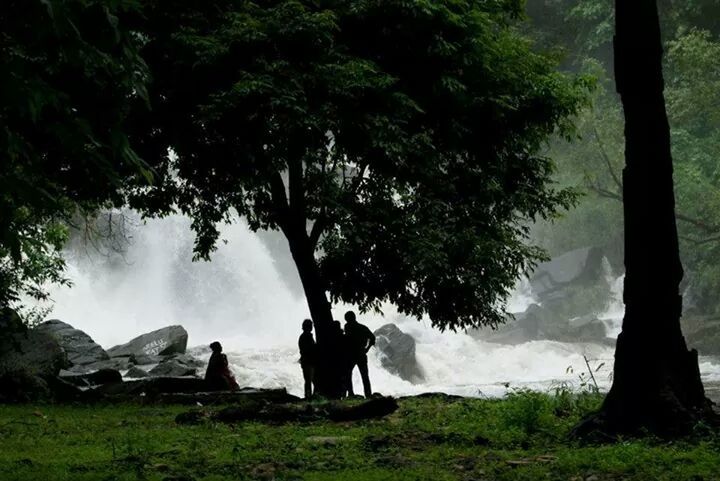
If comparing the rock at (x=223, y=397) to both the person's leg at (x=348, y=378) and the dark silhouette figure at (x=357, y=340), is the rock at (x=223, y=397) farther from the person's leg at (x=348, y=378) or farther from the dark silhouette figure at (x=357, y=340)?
the dark silhouette figure at (x=357, y=340)

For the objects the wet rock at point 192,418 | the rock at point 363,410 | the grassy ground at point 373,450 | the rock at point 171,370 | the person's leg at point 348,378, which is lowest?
the grassy ground at point 373,450

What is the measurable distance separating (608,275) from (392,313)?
12.6 metres

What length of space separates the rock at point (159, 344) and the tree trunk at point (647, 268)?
2213 cm

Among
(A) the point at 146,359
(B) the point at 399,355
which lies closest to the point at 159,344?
(A) the point at 146,359

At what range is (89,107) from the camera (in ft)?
41.2

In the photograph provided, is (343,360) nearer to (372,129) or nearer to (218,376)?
(218,376)

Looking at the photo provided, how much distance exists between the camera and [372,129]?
13.7m

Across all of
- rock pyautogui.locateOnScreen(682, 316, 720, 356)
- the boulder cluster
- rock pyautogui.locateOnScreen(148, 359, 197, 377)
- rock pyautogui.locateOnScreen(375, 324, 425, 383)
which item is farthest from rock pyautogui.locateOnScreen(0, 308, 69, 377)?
rock pyautogui.locateOnScreen(682, 316, 720, 356)

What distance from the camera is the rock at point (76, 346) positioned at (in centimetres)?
2589

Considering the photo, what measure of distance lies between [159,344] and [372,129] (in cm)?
1842

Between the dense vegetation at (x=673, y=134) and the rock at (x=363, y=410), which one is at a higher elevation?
the dense vegetation at (x=673, y=134)

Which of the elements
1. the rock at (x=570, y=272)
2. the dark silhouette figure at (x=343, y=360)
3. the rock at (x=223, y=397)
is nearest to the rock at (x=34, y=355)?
the rock at (x=223, y=397)

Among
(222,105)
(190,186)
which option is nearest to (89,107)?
(222,105)

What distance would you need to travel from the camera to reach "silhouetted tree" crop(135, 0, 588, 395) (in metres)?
13.4
